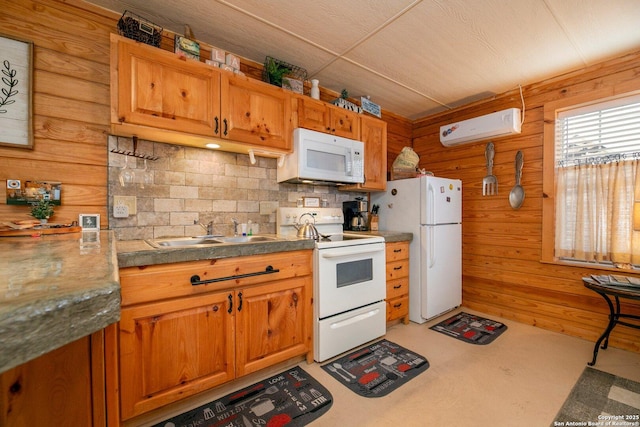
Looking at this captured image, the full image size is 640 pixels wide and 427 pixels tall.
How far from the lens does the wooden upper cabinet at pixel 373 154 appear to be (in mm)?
2809

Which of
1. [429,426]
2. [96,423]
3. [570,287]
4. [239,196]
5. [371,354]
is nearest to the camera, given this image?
[96,423]

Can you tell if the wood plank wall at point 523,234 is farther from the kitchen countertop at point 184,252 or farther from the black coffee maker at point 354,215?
the kitchen countertop at point 184,252

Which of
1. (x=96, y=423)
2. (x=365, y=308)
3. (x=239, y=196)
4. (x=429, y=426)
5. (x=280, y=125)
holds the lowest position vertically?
(x=429, y=426)

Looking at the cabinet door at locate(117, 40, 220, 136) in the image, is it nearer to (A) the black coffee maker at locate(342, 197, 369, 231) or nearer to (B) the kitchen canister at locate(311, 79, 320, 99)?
(B) the kitchen canister at locate(311, 79, 320, 99)

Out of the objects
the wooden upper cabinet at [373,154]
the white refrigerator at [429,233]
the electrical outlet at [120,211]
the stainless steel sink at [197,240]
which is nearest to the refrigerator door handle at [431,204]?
the white refrigerator at [429,233]

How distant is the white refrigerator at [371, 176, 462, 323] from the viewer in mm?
2736

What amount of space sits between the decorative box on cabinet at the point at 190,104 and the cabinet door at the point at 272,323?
107 centimetres

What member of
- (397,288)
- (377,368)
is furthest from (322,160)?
(377,368)

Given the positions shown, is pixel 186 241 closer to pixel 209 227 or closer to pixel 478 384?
pixel 209 227

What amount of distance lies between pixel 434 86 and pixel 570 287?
230 centimetres

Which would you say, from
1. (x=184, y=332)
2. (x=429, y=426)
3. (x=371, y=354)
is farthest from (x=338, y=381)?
(x=184, y=332)

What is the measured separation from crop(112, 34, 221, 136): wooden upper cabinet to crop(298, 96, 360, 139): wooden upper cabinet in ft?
2.38

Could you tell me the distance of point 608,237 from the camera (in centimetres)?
232

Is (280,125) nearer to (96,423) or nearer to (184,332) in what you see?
(184,332)
